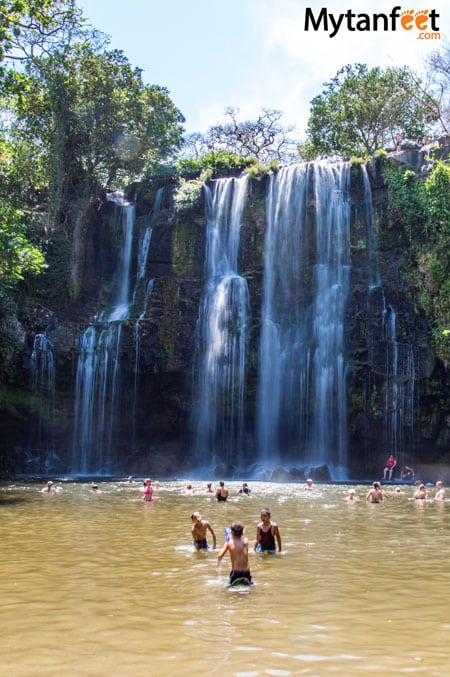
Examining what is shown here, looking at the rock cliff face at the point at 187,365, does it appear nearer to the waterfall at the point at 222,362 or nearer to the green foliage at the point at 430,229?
the waterfall at the point at 222,362

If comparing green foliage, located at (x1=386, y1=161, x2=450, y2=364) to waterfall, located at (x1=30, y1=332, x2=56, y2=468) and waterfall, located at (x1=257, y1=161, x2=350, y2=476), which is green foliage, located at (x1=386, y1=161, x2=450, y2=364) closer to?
waterfall, located at (x1=257, y1=161, x2=350, y2=476)

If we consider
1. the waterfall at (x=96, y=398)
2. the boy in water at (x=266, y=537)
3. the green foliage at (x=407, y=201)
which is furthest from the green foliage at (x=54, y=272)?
the boy in water at (x=266, y=537)

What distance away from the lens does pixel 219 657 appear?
18.2 ft

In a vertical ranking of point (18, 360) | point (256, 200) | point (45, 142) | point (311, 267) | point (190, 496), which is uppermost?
point (45, 142)

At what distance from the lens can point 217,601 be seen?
736 cm

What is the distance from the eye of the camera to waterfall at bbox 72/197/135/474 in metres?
30.5

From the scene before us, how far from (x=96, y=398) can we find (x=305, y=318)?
10.5m

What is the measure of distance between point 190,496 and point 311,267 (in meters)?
15.5

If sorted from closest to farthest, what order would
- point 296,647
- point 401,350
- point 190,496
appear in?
point 296,647 < point 190,496 < point 401,350

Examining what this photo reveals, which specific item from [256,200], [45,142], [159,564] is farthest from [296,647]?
[45,142]

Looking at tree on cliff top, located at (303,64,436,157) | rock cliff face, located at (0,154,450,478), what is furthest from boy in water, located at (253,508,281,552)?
tree on cliff top, located at (303,64,436,157)

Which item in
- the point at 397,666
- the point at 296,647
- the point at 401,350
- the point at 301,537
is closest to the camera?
the point at 397,666

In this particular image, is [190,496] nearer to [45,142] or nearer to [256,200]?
[256,200]

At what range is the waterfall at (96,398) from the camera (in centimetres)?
3055
